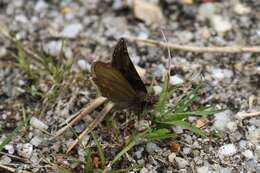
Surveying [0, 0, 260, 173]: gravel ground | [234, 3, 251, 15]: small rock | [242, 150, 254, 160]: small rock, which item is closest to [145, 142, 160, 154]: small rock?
[0, 0, 260, 173]: gravel ground

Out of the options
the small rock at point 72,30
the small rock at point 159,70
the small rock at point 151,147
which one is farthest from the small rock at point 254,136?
the small rock at point 72,30

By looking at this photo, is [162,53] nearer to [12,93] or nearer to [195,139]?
[195,139]

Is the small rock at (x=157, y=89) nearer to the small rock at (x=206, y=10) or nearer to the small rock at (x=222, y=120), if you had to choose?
the small rock at (x=222, y=120)

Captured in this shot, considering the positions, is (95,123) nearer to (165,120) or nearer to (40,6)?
(165,120)

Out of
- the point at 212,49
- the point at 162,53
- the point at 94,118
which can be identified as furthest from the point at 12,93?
the point at 212,49

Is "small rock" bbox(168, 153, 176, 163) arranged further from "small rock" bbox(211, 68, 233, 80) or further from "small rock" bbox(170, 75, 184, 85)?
"small rock" bbox(211, 68, 233, 80)

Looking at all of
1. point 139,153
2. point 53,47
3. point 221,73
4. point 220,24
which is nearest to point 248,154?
point 139,153
